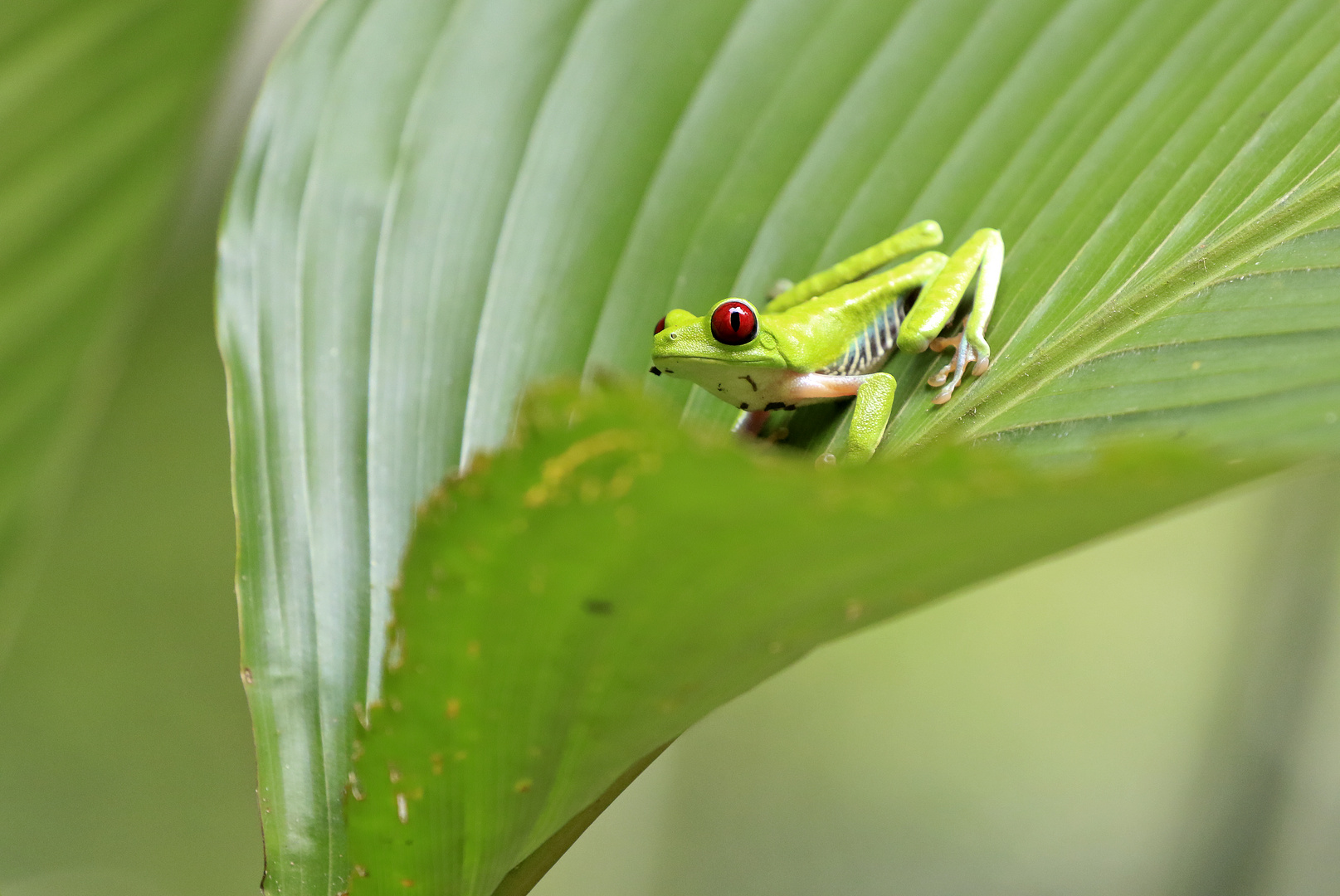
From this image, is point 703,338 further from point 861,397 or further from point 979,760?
point 979,760

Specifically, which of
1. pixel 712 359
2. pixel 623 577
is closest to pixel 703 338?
pixel 712 359

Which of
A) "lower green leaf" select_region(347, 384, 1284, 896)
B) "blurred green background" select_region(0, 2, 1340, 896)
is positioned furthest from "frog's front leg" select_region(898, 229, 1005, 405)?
"blurred green background" select_region(0, 2, 1340, 896)

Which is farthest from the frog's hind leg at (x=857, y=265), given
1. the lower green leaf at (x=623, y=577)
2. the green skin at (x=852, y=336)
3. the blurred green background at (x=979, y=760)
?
the blurred green background at (x=979, y=760)

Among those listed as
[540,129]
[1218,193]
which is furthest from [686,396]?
[1218,193]

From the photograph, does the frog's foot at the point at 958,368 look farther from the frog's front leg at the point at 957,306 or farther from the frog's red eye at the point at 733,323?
the frog's red eye at the point at 733,323

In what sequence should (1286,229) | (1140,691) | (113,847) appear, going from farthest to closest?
(113,847) < (1140,691) < (1286,229)

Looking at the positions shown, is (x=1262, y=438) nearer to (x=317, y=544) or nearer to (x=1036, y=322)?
(x=1036, y=322)
